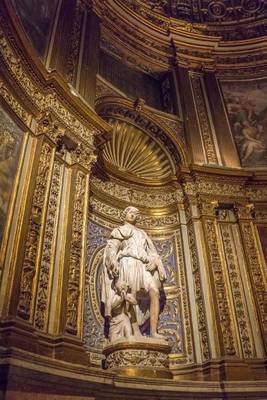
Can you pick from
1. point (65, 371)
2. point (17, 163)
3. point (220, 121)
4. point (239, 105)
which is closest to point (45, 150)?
point (17, 163)

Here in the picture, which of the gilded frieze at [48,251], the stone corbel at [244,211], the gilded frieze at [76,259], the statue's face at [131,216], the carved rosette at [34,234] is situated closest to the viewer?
the carved rosette at [34,234]

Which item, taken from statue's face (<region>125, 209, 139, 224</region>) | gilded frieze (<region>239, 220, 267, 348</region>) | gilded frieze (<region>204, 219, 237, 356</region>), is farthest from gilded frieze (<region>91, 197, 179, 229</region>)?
gilded frieze (<region>239, 220, 267, 348</region>)

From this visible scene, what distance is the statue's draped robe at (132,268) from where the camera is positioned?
20.5 feet

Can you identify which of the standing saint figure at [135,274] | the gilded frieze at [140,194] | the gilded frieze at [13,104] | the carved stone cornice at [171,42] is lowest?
the standing saint figure at [135,274]

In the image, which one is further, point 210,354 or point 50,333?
point 210,354

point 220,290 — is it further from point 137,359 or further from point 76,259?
point 76,259

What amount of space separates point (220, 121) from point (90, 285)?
557cm

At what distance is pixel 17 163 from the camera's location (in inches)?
217

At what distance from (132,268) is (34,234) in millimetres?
1799

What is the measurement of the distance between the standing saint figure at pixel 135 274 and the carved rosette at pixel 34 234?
1487 millimetres

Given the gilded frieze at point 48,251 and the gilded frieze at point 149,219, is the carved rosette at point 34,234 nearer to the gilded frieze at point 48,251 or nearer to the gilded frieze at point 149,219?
the gilded frieze at point 48,251

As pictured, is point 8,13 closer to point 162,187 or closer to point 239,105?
point 162,187

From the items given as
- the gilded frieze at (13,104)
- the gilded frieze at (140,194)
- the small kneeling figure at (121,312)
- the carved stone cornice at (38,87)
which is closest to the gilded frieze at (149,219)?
the gilded frieze at (140,194)

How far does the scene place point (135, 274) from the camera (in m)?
6.30
